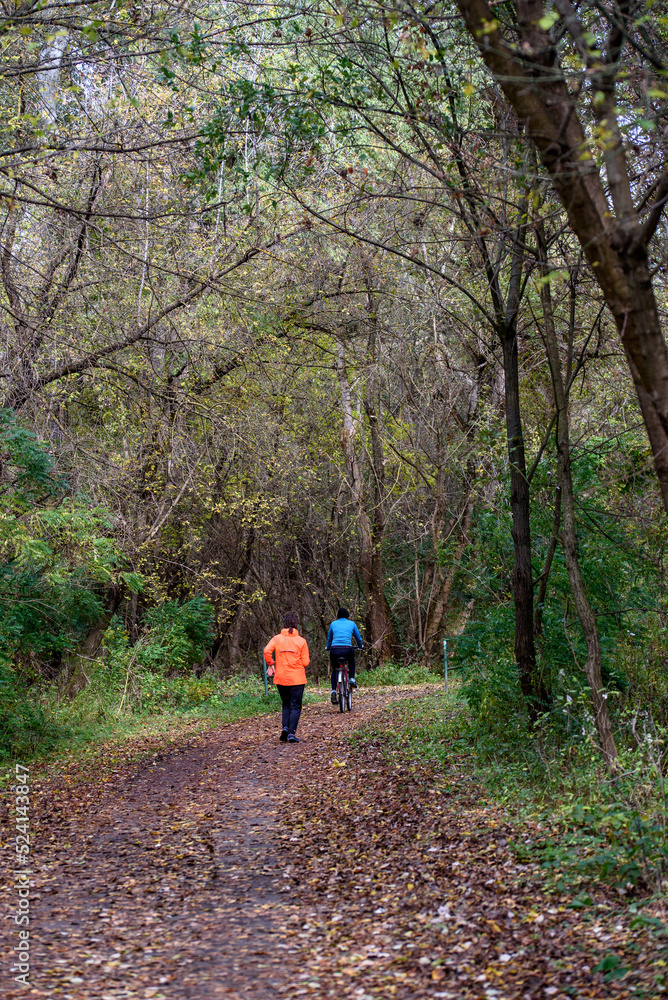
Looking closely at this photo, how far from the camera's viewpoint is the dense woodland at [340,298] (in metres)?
6.12

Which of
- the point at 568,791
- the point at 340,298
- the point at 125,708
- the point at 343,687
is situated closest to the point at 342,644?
the point at 343,687

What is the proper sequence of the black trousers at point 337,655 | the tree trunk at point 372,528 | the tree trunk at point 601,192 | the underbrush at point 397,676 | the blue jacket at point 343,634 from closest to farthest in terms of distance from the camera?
1. the tree trunk at point 601,192
2. the black trousers at point 337,655
3. the blue jacket at point 343,634
4. the underbrush at point 397,676
5. the tree trunk at point 372,528

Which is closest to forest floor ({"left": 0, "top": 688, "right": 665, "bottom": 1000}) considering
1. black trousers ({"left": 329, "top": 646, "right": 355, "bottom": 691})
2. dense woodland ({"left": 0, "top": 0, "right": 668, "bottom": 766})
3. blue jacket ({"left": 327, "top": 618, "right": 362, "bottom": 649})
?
dense woodland ({"left": 0, "top": 0, "right": 668, "bottom": 766})

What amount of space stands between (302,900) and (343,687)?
29.9 ft

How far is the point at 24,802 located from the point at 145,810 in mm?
1138

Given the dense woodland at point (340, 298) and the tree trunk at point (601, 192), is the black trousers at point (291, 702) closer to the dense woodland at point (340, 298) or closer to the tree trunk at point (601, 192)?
the dense woodland at point (340, 298)

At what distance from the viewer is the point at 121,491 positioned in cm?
1383

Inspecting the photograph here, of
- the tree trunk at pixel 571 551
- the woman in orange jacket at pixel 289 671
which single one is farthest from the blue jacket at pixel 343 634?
the tree trunk at pixel 571 551

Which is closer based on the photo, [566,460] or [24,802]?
[566,460]

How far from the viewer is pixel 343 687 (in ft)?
48.5

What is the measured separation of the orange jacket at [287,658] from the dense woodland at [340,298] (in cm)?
220

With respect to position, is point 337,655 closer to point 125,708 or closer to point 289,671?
point 289,671

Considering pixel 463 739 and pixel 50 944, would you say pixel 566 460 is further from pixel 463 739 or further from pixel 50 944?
pixel 50 944

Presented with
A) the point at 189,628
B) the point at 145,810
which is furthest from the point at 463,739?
the point at 189,628
